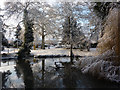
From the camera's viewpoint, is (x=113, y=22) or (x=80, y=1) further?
(x=80, y=1)

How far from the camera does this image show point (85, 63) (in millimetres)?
5781

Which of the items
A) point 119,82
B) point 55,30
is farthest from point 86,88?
point 55,30

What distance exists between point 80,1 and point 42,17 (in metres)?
4.29

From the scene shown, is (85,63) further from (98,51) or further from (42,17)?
(42,17)

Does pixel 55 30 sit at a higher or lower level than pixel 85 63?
higher

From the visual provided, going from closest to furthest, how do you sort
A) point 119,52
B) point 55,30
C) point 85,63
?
1. point 119,52
2. point 85,63
3. point 55,30

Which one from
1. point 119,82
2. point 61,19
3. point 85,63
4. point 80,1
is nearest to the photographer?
point 119,82

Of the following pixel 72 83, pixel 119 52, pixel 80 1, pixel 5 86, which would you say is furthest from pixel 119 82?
pixel 80 1

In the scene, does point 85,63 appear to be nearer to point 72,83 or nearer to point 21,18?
point 72,83

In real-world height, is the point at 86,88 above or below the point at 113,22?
below

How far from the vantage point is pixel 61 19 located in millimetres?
14117

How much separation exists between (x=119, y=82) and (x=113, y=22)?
244 centimetres

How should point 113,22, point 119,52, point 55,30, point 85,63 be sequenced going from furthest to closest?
point 55,30 < point 85,63 < point 113,22 < point 119,52

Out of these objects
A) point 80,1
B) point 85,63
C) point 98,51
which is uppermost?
point 80,1
